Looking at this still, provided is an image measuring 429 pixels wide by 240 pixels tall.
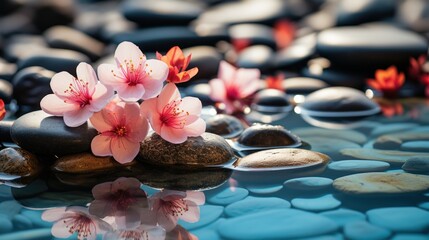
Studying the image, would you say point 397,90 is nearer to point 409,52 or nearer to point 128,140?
point 409,52

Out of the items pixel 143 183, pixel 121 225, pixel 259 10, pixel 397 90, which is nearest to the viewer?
pixel 121 225

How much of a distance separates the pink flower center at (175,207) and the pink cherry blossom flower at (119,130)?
1.19 ft

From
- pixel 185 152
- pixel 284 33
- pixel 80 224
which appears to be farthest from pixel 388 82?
pixel 80 224

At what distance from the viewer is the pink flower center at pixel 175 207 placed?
2016 mm

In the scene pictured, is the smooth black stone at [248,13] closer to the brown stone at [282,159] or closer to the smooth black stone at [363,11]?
the smooth black stone at [363,11]

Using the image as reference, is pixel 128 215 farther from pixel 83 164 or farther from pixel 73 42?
pixel 73 42

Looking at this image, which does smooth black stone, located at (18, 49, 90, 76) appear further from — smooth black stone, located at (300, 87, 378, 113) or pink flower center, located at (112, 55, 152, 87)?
pink flower center, located at (112, 55, 152, 87)

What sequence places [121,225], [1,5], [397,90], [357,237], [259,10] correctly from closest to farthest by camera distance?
[357,237]
[121,225]
[397,90]
[259,10]
[1,5]

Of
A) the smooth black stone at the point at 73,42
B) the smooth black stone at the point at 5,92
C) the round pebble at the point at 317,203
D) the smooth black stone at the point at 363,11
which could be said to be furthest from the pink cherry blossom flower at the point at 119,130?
the smooth black stone at the point at 363,11

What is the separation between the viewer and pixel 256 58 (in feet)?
15.5

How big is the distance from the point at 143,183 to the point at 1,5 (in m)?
4.85

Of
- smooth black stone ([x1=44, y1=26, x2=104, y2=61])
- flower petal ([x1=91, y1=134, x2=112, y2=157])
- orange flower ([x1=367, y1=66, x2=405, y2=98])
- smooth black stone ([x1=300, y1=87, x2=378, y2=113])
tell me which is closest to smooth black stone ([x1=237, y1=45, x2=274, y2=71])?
orange flower ([x1=367, y1=66, x2=405, y2=98])

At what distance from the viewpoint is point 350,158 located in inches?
103

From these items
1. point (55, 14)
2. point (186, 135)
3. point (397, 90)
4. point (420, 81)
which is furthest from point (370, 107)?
point (55, 14)
